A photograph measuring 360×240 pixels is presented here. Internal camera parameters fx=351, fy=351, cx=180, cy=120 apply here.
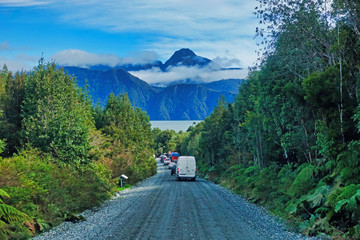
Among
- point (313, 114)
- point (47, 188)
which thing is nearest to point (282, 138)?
point (313, 114)

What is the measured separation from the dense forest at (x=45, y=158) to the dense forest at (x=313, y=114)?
8.72 m

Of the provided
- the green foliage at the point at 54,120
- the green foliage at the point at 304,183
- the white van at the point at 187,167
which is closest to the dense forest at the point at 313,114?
the green foliage at the point at 304,183

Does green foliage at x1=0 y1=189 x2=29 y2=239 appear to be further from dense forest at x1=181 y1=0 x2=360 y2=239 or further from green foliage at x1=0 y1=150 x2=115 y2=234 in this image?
dense forest at x1=181 y1=0 x2=360 y2=239

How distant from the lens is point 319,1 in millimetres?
16234

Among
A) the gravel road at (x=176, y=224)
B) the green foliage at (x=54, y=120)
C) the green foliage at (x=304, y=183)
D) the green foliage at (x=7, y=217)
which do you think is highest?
the green foliage at (x=54, y=120)

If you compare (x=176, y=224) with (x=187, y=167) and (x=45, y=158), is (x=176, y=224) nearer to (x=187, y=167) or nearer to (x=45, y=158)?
(x=45, y=158)

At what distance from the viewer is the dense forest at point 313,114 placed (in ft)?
36.4

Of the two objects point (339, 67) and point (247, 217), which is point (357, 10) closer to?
point (339, 67)

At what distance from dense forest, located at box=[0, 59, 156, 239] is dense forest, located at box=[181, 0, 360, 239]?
8.72 meters

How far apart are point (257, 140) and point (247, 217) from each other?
1278 cm

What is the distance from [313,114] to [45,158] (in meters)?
13.4

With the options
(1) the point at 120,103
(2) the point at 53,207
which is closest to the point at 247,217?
(2) the point at 53,207

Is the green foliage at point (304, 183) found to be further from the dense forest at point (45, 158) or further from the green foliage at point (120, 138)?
the green foliage at point (120, 138)

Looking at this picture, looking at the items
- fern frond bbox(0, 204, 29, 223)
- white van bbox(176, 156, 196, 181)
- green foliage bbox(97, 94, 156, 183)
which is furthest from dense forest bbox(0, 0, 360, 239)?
white van bbox(176, 156, 196, 181)
